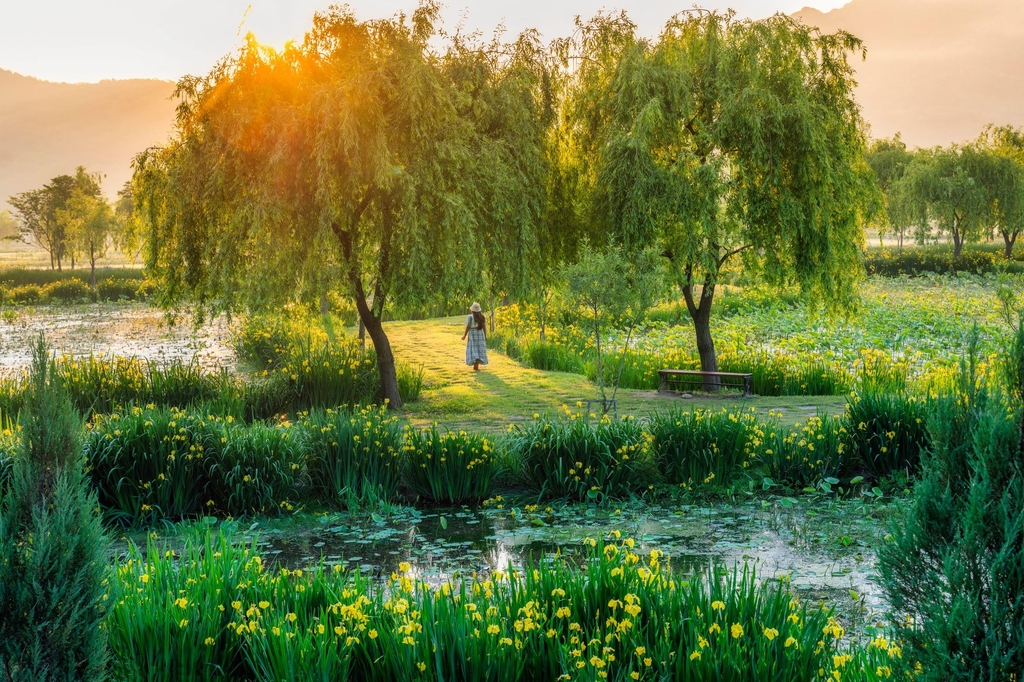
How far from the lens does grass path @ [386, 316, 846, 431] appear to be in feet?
46.5

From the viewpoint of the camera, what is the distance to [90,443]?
30.0ft

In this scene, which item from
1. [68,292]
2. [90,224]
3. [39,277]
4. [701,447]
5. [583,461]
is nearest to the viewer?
[583,461]

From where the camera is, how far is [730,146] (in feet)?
50.1

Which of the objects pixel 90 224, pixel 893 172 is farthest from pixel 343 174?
pixel 893 172

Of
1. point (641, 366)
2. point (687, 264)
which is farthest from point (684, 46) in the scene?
point (641, 366)

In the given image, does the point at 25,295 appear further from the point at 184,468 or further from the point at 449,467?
the point at 449,467

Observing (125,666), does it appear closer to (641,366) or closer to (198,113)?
(198,113)

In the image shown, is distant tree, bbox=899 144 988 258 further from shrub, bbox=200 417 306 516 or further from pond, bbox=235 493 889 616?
shrub, bbox=200 417 306 516

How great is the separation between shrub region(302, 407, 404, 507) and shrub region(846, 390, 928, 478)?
5.21m

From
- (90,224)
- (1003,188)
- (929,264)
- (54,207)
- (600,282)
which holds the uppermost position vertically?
(54,207)

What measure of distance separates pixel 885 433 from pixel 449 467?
4.91 m

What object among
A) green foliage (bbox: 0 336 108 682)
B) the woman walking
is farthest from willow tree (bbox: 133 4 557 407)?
green foliage (bbox: 0 336 108 682)

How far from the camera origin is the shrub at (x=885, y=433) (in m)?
10.0

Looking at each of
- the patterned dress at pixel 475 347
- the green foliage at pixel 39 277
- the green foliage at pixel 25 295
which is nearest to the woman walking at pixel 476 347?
the patterned dress at pixel 475 347
